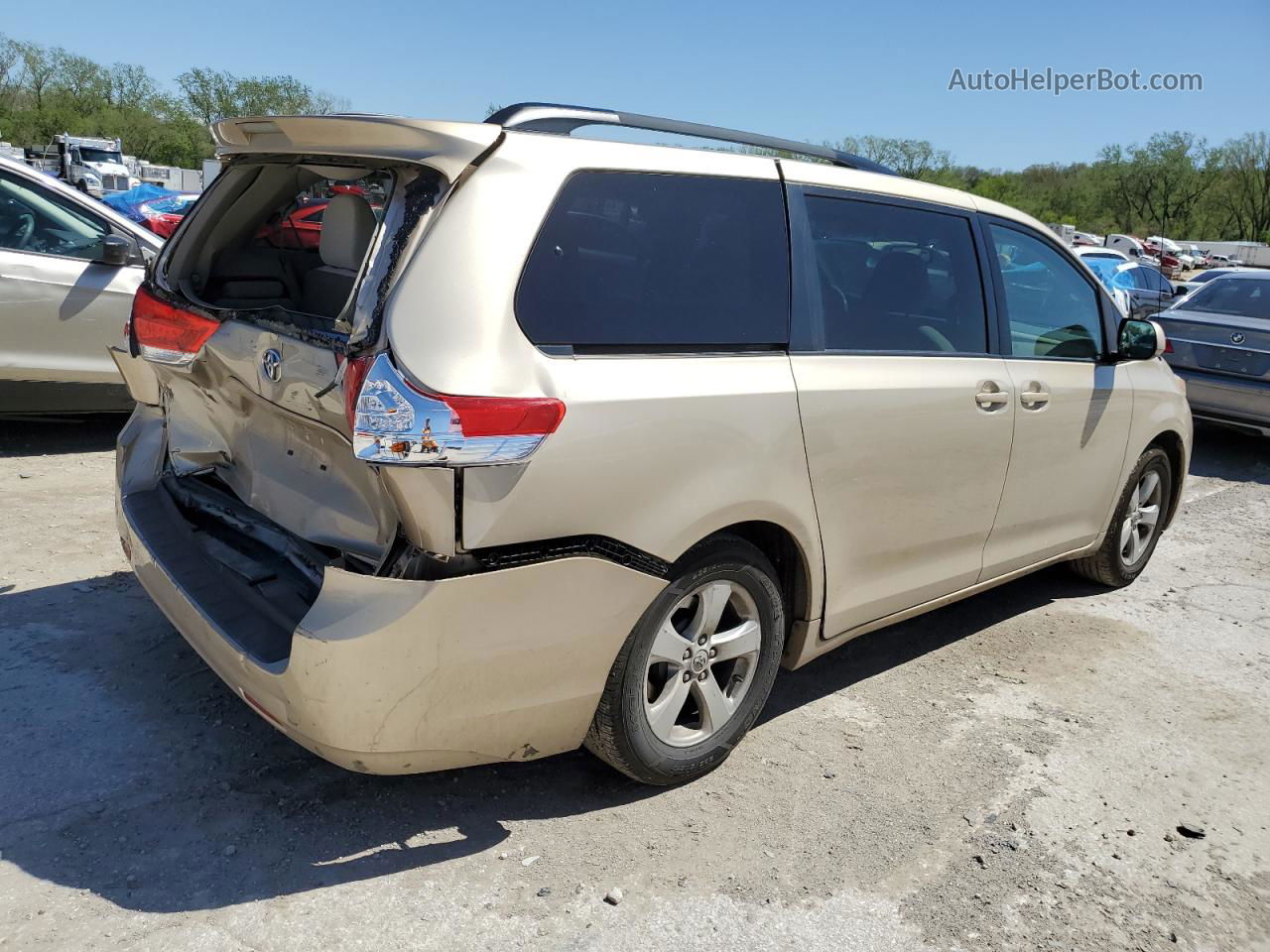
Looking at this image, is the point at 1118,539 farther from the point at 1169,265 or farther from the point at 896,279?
the point at 1169,265

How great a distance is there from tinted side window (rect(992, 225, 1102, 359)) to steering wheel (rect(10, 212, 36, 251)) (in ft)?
17.6

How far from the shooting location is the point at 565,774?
3332mm

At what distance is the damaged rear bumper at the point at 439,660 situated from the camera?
8.11ft

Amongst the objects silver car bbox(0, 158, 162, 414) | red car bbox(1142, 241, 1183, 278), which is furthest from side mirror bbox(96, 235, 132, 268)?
red car bbox(1142, 241, 1183, 278)

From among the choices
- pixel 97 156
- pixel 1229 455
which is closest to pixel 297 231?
pixel 1229 455

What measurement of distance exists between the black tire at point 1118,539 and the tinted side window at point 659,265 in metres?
2.81

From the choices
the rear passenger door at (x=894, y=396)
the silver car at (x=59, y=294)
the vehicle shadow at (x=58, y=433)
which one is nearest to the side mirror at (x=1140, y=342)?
the rear passenger door at (x=894, y=396)

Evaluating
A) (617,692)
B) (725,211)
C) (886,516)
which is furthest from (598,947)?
(725,211)

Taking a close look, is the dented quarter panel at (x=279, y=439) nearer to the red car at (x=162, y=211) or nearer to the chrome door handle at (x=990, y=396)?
the chrome door handle at (x=990, y=396)

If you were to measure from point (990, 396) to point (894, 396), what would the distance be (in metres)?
0.63

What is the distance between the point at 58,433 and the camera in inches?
274

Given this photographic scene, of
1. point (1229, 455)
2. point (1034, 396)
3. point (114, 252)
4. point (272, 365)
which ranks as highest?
point (114, 252)

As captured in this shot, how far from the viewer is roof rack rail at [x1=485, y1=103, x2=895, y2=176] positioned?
9.20ft

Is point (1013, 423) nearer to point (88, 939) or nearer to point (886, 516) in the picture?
point (886, 516)
